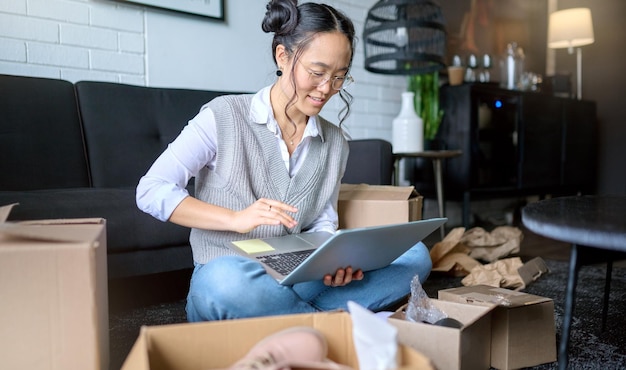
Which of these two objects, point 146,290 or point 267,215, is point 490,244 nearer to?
point 146,290

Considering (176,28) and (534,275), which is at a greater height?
(176,28)

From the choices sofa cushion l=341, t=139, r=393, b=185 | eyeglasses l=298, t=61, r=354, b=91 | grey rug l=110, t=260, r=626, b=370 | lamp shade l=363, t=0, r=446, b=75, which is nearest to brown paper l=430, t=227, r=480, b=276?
grey rug l=110, t=260, r=626, b=370

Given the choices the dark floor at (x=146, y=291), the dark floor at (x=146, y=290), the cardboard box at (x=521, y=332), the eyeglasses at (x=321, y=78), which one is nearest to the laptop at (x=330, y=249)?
the cardboard box at (x=521, y=332)

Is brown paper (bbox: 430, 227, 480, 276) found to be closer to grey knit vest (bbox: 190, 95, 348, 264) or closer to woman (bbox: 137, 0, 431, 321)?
woman (bbox: 137, 0, 431, 321)

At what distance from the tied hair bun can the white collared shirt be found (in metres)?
0.15

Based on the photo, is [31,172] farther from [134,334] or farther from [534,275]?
[534,275]

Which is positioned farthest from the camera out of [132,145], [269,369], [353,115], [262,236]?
[353,115]

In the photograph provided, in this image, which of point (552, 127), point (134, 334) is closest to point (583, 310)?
point (134, 334)

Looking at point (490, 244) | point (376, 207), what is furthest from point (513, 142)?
point (376, 207)

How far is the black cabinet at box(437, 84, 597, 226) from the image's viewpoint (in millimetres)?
3125

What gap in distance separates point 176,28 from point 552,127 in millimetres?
2762

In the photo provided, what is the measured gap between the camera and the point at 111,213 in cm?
141

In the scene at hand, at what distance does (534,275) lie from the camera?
1.95 m

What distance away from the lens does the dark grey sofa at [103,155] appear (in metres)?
1.42
